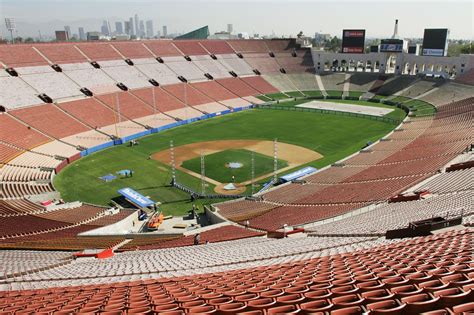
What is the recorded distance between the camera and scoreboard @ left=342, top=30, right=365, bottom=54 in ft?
308

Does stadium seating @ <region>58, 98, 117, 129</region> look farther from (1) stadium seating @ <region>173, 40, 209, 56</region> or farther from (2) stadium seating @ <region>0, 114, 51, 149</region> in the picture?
(1) stadium seating @ <region>173, 40, 209, 56</region>

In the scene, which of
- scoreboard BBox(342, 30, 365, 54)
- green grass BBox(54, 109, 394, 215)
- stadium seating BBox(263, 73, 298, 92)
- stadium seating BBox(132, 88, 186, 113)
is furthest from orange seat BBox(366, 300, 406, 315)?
scoreboard BBox(342, 30, 365, 54)

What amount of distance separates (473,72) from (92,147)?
76.3 meters

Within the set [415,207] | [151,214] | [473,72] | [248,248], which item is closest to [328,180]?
[415,207]

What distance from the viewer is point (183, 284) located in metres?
11.4

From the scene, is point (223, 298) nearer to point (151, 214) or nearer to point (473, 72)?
point (151, 214)

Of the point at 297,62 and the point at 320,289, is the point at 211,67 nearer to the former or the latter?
the point at 297,62

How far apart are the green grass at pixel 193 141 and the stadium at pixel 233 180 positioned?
30 cm

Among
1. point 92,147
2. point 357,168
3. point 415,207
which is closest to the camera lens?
point 415,207

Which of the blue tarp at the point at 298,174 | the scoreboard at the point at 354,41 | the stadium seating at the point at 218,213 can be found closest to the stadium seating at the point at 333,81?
the scoreboard at the point at 354,41

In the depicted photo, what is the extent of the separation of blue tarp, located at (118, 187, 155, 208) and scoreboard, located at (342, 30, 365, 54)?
76458mm

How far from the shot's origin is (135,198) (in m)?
36.3

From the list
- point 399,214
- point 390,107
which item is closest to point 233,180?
point 399,214

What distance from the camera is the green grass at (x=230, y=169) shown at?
43.1 metres
